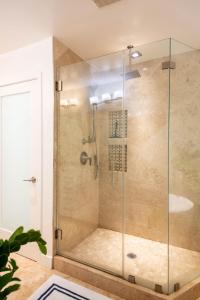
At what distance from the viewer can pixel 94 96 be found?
9.07 ft

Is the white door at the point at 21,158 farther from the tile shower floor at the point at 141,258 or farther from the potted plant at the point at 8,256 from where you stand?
the potted plant at the point at 8,256

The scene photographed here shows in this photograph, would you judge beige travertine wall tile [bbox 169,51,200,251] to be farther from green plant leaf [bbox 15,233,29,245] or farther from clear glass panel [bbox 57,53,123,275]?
green plant leaf [bbox 15,233,29,245]

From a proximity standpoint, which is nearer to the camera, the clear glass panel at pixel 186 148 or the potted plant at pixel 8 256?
the potted plant at pixel 8 256

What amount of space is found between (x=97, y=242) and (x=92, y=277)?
0.60m

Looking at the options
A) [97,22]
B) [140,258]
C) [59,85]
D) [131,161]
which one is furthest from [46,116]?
[140,258]

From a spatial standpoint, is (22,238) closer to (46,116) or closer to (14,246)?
(14,246)

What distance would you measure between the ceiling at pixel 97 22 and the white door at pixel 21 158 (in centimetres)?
54

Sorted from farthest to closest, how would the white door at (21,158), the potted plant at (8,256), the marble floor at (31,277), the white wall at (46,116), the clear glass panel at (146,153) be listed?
the clear glass panel at (146,153), the white door at (21,158), the white wall at (46,116), the marble floor at (31,277), the potted plant at (8,256)

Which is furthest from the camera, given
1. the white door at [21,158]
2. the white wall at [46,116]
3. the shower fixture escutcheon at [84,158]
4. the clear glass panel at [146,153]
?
the shower fixture escutcheon at [84,158]

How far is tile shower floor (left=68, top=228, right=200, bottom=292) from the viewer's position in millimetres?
A: 1946

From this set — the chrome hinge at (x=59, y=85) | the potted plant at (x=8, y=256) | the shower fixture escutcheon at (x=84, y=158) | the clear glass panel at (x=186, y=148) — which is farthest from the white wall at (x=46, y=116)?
the clear glass panel at (x=186, y=148)

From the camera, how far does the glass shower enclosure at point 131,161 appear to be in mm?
2330

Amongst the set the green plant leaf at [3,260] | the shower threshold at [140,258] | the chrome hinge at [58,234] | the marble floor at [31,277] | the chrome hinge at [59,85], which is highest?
the chrome hinge at [59,85]

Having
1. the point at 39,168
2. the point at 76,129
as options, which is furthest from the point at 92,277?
the point at 76,129
